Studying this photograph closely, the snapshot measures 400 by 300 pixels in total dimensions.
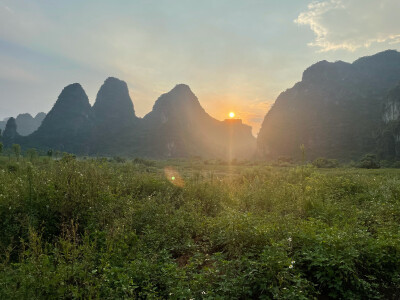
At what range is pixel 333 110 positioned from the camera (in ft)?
447

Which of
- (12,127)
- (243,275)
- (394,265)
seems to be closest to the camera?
(243,275)

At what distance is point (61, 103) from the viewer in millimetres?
179500

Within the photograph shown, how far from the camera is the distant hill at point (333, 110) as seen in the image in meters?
116

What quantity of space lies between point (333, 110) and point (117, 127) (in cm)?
14106

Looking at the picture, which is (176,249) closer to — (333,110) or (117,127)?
(333,110)

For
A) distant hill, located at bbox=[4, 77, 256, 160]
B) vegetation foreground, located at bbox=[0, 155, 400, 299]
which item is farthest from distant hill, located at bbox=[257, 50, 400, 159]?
vegetation foreground, located at bbox=[0, 155, 400, 299]

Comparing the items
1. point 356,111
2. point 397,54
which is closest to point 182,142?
point 356,111

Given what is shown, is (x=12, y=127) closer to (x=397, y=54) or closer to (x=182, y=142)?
(x=182, y=142)

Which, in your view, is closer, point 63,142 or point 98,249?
point 98,249

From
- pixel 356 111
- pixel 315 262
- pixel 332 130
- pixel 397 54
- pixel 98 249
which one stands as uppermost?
pixel 397 54

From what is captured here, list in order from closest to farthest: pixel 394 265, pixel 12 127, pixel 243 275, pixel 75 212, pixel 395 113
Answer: pixel 243 275 → pixel 394 265 → pixel 75 212 → pixel 395 113 → pixel 12 127

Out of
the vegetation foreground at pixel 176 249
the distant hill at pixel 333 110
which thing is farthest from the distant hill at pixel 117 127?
the vegetation foreground at pixel 176 249

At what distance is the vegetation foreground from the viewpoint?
3.70 m

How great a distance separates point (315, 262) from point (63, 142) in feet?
610
